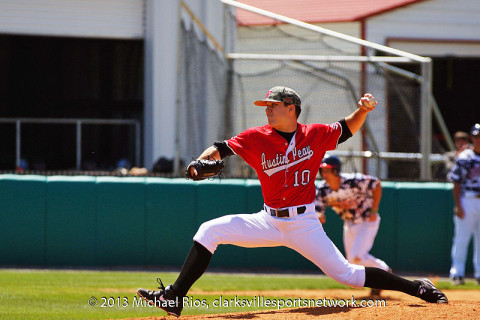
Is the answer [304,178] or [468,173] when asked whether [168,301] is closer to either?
[304,178]

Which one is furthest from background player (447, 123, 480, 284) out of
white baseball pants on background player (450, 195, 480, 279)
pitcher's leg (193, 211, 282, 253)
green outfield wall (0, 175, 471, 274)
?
pitcher's leg (193, 211, 282, 253)

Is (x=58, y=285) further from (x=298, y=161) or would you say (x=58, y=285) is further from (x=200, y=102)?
(x=200, y=102)

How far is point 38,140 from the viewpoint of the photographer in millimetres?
18484

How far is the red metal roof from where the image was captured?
64.1 ft

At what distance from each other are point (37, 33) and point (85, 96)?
4272mm

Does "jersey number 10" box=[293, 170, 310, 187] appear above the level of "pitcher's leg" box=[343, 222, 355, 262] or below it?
above

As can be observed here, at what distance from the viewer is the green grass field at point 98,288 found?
23.2ft

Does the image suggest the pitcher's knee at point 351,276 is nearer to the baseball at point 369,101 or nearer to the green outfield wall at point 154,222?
the baseball at point 369,101

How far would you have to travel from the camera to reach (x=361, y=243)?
28.4 ft

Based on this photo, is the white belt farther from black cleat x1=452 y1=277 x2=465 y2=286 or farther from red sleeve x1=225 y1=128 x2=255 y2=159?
black cleat x1=452 y1=277 x2=465 y2=286

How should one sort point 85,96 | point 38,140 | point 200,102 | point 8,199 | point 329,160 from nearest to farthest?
point 329,160
point 8,199
point 200,102
point 38,140
point 85,96

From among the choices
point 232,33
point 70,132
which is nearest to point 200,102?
point 232,33

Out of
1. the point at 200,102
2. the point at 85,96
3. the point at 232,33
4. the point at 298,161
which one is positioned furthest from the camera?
the point at 85,96

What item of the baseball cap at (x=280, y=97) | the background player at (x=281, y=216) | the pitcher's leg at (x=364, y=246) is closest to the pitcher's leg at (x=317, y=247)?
the background player at (x=281, y=216)
